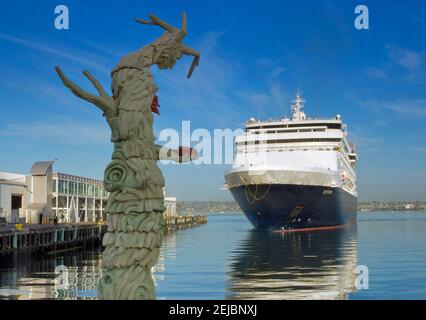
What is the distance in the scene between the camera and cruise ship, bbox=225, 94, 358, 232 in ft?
158

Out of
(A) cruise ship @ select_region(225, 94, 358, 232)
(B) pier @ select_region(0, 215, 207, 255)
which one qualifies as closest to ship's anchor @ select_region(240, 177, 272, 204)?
(A) cruise ship @ select_region(225, 94, 358, 232)

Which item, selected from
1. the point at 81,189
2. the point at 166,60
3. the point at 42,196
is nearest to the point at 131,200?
the point at 166,60

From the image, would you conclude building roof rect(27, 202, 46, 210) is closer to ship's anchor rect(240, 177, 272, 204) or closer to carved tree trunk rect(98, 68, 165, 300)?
ship's anchor rect(240, 177, 272, 204)

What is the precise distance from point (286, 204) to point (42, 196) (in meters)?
24.6

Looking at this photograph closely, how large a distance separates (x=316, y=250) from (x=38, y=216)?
97.6ft

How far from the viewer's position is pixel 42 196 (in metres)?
53.0

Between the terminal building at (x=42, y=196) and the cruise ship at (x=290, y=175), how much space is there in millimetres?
14721

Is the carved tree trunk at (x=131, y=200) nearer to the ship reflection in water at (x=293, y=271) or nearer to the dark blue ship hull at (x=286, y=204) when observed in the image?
the ship reflection in water at (x=293, y=271)

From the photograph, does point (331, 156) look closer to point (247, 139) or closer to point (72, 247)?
point (247, 139)

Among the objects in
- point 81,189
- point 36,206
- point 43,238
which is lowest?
point 43,238

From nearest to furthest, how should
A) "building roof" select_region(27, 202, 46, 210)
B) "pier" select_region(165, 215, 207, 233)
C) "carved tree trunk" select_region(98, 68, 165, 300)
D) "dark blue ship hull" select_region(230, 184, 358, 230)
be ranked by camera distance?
"carved tree trunk" select_region(98, 68, 165, 300) → "dark blue ship hull" select_region(230, 184, 358, 230) → "building roof" select_region(27, 202, 46, 210) → "pier" select_region(165, 215, 207, 233)

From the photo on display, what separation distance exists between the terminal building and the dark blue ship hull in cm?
1449

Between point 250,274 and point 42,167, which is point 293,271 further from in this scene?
point 42,167

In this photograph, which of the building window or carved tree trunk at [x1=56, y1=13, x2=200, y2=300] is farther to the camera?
the building window
